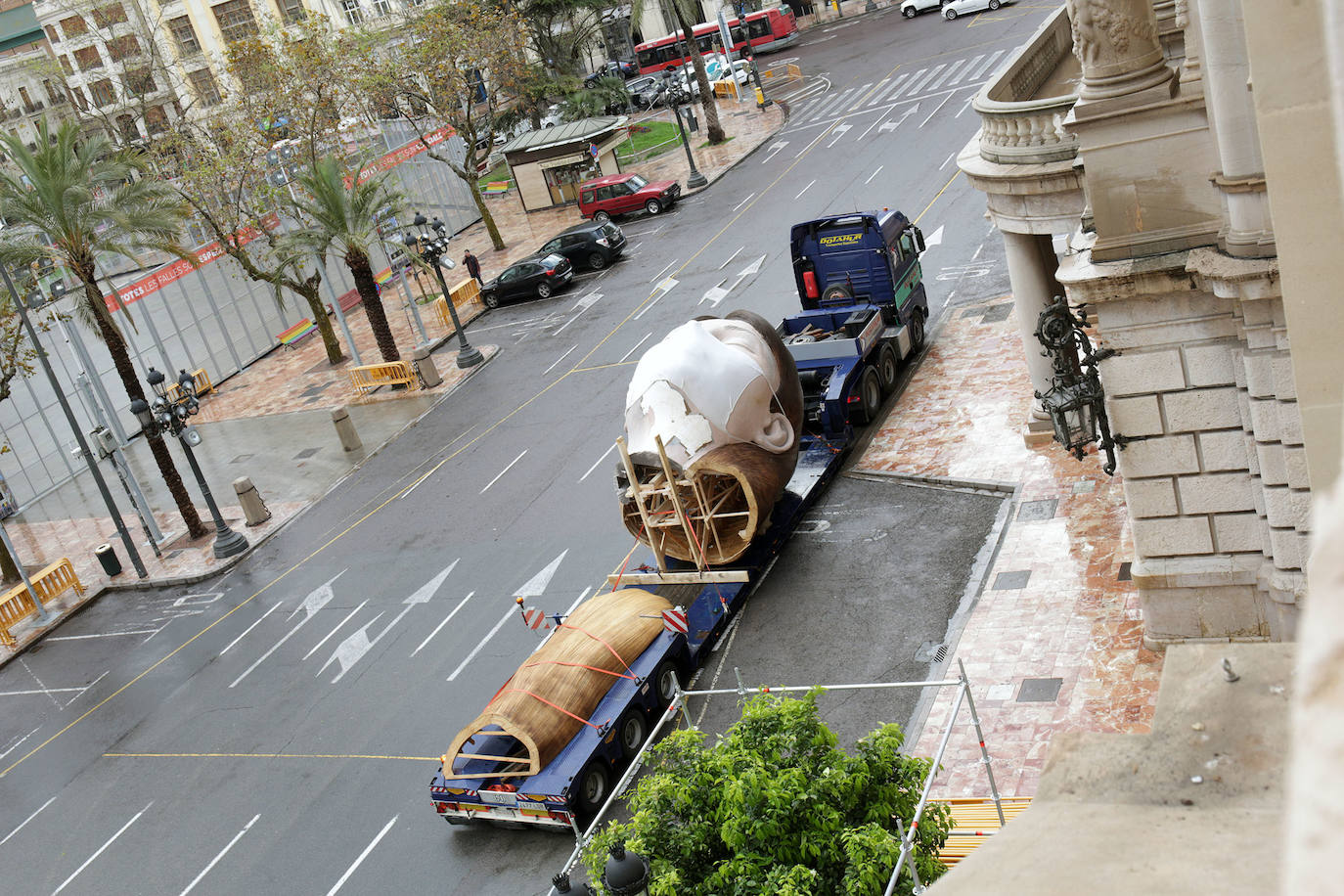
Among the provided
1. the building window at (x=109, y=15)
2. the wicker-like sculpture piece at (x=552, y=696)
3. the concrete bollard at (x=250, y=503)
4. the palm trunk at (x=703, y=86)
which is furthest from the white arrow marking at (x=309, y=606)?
the building window at (x=109, y=15)

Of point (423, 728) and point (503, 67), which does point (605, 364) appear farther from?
point (503, 67)

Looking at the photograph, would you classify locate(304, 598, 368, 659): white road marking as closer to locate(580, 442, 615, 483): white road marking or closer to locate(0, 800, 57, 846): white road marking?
locate(0, 800, 57, 846): white road marking

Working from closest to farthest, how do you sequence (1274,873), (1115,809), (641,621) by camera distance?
(1274,873)
(1115,809)
(641,621)

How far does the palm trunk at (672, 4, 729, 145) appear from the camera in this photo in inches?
2093

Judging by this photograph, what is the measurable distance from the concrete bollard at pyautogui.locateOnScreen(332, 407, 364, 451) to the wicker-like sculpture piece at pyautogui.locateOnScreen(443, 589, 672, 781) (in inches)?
674

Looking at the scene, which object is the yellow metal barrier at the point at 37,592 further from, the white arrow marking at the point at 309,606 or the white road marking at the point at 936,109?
the white road marking at the point at 936,109

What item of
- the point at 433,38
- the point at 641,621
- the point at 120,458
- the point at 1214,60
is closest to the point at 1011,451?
the point at 641,621

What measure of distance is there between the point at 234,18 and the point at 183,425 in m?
55.1

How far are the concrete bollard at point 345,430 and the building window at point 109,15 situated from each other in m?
41.5

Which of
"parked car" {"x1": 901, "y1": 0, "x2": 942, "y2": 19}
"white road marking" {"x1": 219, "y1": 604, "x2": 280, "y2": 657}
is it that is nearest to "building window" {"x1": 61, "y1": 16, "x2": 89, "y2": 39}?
"parked car" {"x1": 901, "y1": 0, "x2": 942, "y2": 19}

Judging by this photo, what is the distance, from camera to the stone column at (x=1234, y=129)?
11.3 m

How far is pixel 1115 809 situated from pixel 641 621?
14.0 metres

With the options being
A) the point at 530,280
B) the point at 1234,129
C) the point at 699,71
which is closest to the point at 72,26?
the point at 699,71

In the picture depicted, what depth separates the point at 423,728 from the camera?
19609 millimetres
